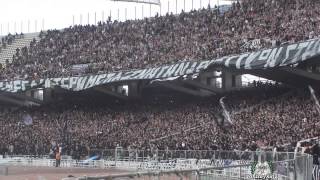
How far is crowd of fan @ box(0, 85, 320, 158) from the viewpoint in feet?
95.0

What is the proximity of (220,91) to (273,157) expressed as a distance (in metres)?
22.1

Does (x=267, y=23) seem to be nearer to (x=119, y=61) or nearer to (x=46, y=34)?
(x=119, y=61)

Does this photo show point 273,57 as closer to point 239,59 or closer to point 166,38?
point 239,59

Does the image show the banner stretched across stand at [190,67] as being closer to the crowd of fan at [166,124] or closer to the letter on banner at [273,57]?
the letter on banner at [273,57]

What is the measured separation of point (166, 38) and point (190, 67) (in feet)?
28.8

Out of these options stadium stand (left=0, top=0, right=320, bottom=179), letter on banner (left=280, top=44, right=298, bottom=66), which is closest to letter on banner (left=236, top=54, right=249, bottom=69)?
stadium stand (left=0, top=0, right=320, bottom=179)

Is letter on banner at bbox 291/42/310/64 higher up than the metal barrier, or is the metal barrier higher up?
letter on banner at bbox 291/42/310/64

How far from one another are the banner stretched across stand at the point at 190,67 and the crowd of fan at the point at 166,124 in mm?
2297

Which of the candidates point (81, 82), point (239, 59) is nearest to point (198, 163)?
point (239, 59)

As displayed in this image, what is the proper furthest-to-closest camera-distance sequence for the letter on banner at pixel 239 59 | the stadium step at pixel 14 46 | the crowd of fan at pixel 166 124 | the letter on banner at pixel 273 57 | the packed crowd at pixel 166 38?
1. the stadium step at pixel 14 46
2. the packed crowd at pixel 166 38
3. the letter on banner at pixel 239 59
4. the letter on banner at pixel 273 57
5. the crowd of fan at pixel 166 124

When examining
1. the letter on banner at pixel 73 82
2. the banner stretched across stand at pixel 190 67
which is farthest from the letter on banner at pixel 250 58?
the letter on banner at pixel 73 82

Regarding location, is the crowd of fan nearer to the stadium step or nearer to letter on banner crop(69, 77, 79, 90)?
letter on banner crop(69, 77, 79, 90)

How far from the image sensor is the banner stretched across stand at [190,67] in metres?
30.5

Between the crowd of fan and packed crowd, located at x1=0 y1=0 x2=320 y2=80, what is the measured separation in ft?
9.45
